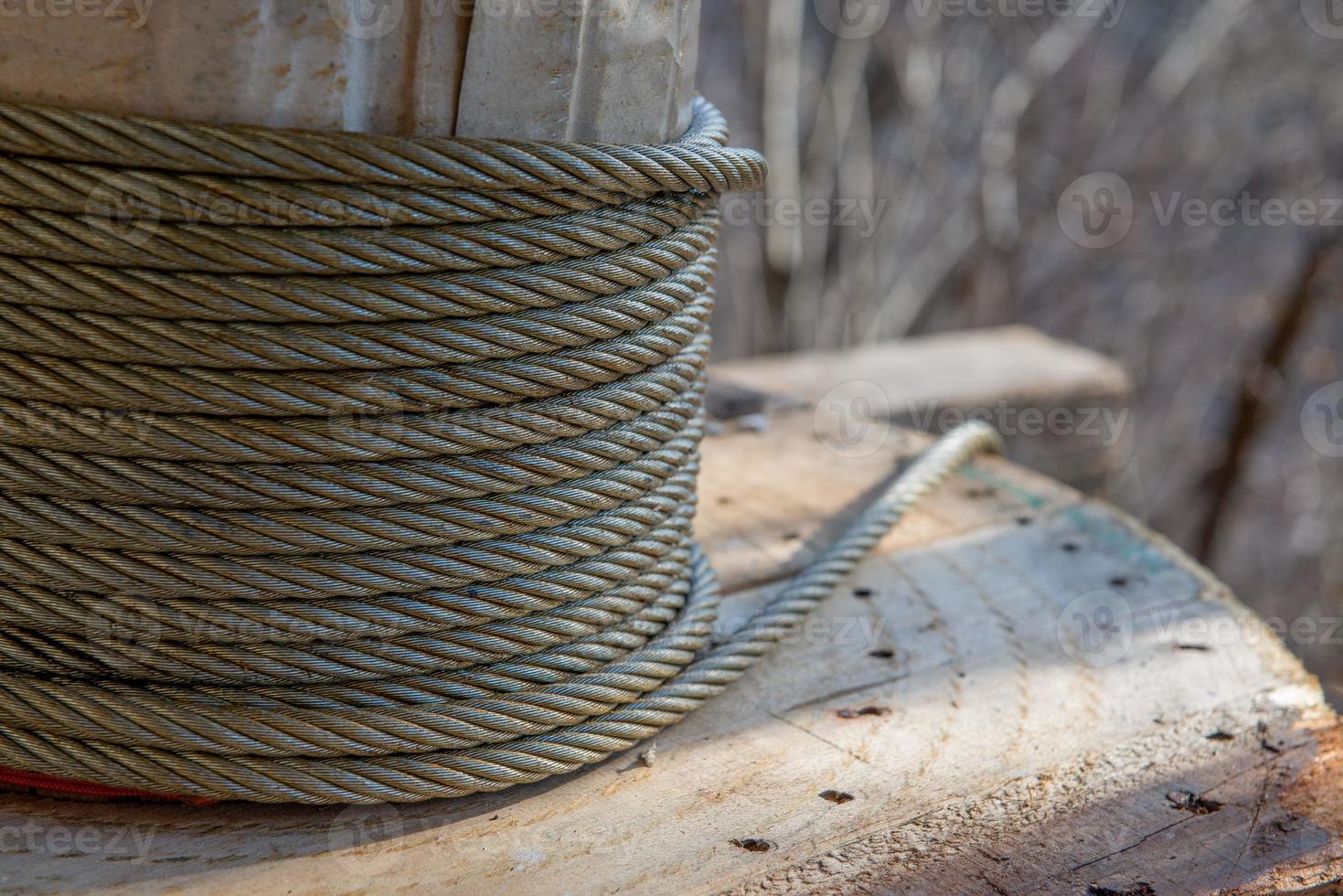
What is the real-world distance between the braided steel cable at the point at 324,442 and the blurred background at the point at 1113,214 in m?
3.69

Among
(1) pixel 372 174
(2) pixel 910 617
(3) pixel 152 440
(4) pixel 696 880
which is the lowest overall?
(4) pixel 696 880

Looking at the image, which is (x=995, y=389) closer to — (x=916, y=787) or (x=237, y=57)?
(x=916, y=787)

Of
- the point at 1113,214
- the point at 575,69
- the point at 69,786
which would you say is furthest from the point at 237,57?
the point at 1113,214

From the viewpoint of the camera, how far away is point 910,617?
158cm

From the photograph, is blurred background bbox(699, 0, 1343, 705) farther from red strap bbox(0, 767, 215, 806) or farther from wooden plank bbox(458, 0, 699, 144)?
red strap bbox(0, 767, 215, 806)

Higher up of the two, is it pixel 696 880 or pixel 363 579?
pixel 363 579

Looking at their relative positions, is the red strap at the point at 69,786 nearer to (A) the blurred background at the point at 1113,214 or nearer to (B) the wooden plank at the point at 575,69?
(B) the wooden plank at the point at 575,69

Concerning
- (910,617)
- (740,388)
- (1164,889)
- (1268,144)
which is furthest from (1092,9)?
(1164,889)

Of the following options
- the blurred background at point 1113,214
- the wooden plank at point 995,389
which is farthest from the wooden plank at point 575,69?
the blurred background at point 1113,214

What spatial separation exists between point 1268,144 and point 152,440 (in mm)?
5354

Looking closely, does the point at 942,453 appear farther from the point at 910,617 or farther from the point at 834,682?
the point at 834,682

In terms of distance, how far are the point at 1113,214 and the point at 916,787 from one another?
471cm

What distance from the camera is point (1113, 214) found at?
5.44 meters

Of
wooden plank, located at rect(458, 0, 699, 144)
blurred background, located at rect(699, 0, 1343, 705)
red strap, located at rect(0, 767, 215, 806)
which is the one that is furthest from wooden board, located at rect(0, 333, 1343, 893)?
blurred background, located at rect(699, 0, 1343, 705)
